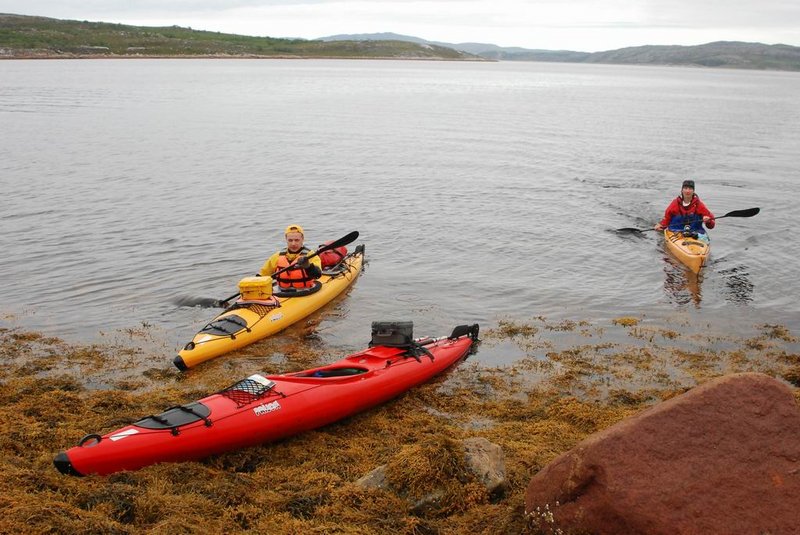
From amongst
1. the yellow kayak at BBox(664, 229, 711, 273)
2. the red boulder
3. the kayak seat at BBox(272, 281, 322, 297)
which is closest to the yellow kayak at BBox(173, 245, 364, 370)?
→ the kayak seat at BBox(272, 281, 322, 297)

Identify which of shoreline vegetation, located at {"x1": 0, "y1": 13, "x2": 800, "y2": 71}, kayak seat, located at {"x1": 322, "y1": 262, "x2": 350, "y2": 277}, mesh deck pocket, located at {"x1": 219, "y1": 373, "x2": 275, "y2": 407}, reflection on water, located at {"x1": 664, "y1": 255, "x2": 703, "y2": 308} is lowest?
reflection on water, located at {"x1": 664, "y1": 255, "x2": 703, "y2": 308}

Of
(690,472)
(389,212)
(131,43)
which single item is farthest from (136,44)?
(690,472)

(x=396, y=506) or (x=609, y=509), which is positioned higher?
(x=609, y=509)

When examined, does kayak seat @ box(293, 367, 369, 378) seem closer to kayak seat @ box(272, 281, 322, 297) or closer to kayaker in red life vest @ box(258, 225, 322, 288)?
kayak seat @ box(272, 281, 322, 297)

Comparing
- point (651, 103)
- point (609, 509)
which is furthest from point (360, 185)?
point (651, 103)

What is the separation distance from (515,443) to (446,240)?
35.4 ft

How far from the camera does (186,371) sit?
32.8ft

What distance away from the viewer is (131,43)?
113 m

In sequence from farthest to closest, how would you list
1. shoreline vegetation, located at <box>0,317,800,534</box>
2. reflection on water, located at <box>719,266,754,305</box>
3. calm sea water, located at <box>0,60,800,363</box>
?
reflection on water, located at <box>719,266,754,305</box>
calm sea water, located at <box>0,60,800,363</box>
shoreline vegetation, located at <box>0,317,800,534</box>

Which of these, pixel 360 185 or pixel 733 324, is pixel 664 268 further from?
pixel 360 185

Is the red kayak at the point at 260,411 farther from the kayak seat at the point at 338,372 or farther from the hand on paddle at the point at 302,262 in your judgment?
the hand on paddle at the point at 302,262

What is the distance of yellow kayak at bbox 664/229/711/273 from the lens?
50.2 ft

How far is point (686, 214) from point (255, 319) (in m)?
10.9

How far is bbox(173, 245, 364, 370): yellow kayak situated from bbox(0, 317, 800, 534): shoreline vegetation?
188mm
